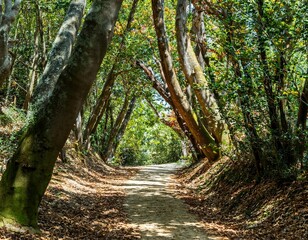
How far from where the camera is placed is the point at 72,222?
8078mm

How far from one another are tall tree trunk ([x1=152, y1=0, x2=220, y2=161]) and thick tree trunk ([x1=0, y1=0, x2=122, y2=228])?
28.8ft

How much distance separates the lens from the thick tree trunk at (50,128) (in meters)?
6.03

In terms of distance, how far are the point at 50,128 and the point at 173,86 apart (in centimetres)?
1007

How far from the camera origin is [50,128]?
6.10m

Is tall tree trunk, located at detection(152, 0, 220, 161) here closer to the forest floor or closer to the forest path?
the forest floor

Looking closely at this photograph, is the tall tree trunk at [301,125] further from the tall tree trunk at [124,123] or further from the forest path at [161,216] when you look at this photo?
the tall tree trunk at [124,123]

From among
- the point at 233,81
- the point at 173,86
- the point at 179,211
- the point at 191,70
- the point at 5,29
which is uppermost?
the point at 191,70

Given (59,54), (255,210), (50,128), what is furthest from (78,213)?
(255,210)

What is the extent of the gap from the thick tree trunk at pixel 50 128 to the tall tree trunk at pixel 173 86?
879cm

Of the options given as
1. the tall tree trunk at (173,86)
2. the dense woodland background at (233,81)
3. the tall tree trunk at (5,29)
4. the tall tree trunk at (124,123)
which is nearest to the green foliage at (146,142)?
the tall tree trunk at (124,123)

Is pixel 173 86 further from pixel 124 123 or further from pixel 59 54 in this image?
pixel 124 123

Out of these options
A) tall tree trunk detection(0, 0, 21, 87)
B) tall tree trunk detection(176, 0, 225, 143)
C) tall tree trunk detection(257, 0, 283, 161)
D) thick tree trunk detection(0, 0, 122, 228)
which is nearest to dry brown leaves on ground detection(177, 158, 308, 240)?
tall tree trunk detection(257, 0, 283, 161)

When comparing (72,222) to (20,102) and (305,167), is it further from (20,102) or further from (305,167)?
(20,102)

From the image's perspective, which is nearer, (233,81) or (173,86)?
(233,81)
